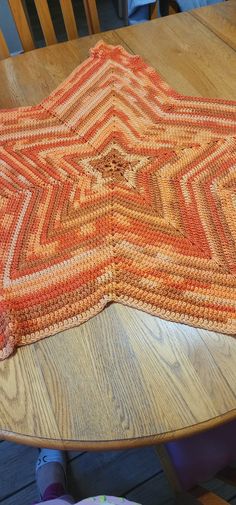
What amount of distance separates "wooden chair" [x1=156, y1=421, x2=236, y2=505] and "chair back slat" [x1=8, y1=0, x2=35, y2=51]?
1178 millimetres

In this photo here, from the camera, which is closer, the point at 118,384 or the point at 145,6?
the point at 118,384

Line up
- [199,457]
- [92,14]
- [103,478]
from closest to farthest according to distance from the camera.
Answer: [199,457] < [103,478] < [92,14]

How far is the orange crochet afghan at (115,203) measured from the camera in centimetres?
69

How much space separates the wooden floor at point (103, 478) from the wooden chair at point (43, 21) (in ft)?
3.95

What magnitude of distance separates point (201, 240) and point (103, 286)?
0.63 feet

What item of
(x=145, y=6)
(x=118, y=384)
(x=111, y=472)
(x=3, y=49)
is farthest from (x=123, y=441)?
(x=145, y=6)

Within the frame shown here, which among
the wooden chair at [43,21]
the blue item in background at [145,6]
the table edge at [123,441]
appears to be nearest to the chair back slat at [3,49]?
the wooden chair at [43,21]

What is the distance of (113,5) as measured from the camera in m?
2.85

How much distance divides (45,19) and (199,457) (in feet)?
4.08

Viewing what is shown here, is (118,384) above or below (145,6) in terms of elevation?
below

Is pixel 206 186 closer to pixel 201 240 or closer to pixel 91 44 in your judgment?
pixel 201 240

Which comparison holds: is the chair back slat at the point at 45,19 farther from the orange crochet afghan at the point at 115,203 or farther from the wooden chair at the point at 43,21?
the orange crochet afghan at the point at 115,203

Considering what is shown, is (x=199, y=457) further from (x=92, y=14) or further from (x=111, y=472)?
(x=92, y=14)

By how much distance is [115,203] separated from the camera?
828 millimetres
